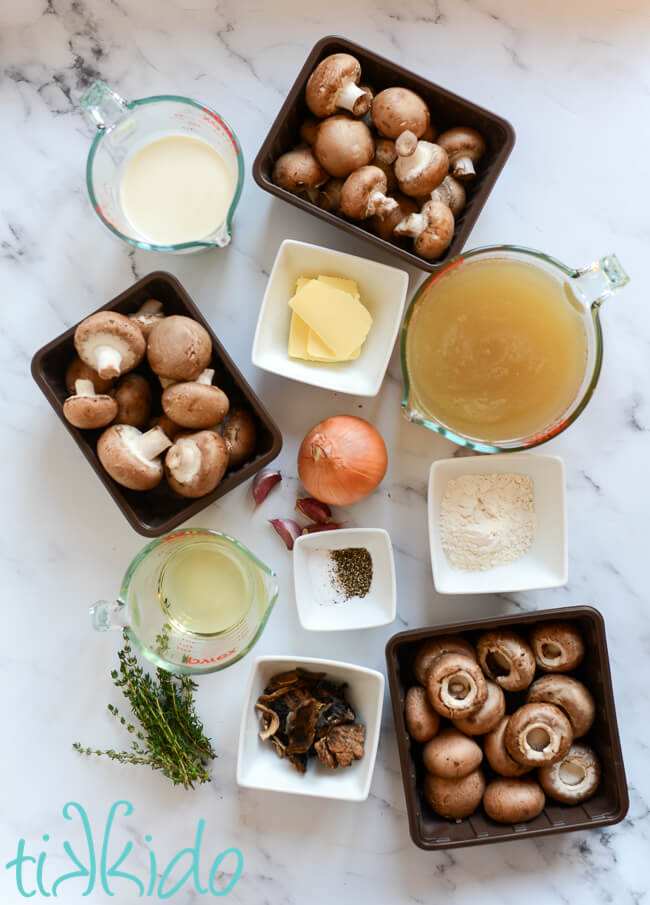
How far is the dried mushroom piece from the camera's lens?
1.39 metres

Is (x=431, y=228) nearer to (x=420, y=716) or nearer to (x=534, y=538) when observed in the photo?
(x=534, y=538)

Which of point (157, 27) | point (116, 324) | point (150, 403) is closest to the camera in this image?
point (116, 324)

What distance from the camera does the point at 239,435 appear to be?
1.39 meters

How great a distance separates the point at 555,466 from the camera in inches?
55.1

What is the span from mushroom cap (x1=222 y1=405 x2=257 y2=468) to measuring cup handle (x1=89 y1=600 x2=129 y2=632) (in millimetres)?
345

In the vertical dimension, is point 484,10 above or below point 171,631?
above

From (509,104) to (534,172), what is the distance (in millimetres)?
144

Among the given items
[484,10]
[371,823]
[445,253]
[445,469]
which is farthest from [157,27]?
[371,823]

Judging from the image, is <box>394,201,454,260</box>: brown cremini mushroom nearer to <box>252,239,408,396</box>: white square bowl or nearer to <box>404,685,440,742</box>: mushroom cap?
<box>252,239,408,396</box>: white square bowl

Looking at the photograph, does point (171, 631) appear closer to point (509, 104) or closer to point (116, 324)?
point (116, 324)

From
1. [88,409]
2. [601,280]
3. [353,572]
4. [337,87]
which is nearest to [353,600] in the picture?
[353,572]


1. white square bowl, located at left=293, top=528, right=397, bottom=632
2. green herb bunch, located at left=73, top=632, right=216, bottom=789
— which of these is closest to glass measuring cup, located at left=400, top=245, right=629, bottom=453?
white square bowl, located at left=293, top=528, right=397, bottom=632

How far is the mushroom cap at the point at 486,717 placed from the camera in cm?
136

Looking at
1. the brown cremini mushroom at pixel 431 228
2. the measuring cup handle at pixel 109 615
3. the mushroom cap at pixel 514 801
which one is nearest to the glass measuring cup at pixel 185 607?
the measuring cup handle at pixel 109 615
